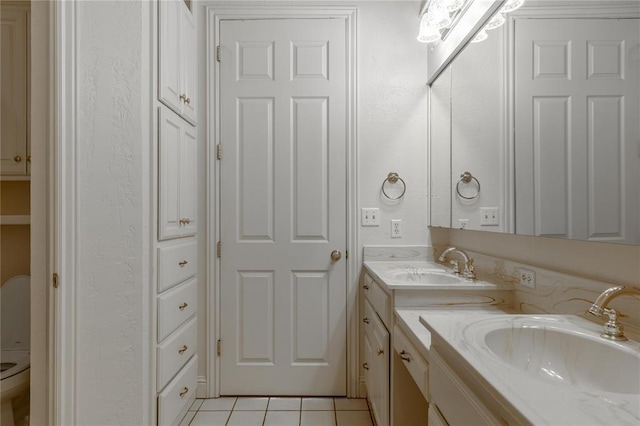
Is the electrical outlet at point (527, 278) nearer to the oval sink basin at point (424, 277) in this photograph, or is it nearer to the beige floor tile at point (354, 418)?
the oval sink basin at point (424, 277)

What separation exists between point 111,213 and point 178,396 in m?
1.00

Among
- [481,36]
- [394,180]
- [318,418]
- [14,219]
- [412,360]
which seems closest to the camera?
[412,360]

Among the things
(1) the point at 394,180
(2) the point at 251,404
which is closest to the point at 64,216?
(2) the point at 251,404

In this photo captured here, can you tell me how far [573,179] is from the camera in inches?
40.4

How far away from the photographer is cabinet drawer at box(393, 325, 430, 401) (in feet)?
3.45

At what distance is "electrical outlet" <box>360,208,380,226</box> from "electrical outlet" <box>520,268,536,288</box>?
0.97 meters

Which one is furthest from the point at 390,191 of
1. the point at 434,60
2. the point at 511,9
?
the point at 511,9

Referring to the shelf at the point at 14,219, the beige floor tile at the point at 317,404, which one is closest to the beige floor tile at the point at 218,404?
the beige floor tile at the point at 317,404

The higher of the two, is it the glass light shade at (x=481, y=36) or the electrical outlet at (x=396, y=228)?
the glass light shade at (x=481, y=36)

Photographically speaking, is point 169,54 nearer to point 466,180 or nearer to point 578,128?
point 466,180

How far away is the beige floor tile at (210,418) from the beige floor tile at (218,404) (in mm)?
37

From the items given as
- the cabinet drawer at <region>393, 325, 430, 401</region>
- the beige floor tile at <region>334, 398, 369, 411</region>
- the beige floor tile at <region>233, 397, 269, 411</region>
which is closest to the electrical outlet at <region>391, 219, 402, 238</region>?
the cabinet drawer at <region>393, 325, 430, 401</region>

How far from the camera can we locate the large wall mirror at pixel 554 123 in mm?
859

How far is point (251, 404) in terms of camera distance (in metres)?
2.09
